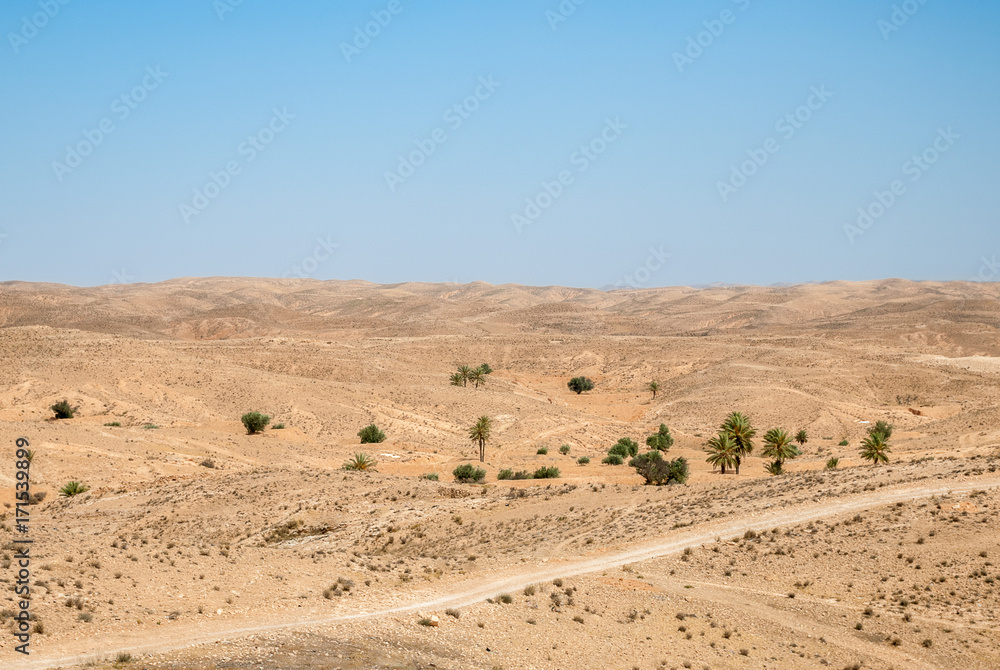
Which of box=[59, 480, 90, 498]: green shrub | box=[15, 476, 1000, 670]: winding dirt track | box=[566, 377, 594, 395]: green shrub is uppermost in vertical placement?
box=[566, 377, 594, 395]: green shrub

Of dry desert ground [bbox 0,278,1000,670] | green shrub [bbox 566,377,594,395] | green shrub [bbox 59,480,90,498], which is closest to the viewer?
dry desert ground [bbox 0,278,1000,670]

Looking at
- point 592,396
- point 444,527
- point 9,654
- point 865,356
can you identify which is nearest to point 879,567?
point 444,527

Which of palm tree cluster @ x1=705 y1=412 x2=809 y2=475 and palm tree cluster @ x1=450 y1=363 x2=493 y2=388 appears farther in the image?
palm tree cluster @ x1=450 y1=363 x2=493 y2=388

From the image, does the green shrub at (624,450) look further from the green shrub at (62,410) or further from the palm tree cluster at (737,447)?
the green shrub at (62,410)

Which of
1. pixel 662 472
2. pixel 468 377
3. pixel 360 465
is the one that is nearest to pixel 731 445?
pixel 662 472

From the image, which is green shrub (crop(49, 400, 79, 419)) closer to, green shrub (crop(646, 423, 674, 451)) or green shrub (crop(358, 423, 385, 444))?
green shrub (crop(358, 423, 385, 444))

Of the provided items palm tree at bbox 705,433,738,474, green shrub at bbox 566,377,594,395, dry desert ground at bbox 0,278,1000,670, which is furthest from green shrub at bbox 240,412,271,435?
green shrub at bbox 566,377,594,395

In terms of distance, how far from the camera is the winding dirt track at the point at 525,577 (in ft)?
42.3

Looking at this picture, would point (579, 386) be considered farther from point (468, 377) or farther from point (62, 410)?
point (62, 410)

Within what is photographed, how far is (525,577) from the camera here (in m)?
18.6

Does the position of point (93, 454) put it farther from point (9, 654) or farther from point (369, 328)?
point (369, 328)

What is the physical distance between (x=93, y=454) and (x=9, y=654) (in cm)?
2666

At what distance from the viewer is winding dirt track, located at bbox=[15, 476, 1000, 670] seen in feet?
42.3

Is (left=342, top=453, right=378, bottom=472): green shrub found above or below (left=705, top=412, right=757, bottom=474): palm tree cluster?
below
